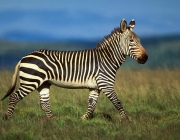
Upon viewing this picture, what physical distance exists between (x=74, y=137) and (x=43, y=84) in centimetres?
324

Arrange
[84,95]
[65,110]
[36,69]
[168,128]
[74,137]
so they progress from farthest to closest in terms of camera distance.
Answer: [84,95] → [65,110] → [36,69] → [168,128] → [74,137]

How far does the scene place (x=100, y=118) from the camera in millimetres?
10383

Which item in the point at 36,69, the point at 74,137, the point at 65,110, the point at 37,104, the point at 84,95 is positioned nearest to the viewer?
the point at 74,137

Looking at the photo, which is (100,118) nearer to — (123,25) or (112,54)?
(112,54)

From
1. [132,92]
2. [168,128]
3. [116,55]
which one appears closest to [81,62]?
[116,55]

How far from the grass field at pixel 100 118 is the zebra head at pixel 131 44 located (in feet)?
4.85

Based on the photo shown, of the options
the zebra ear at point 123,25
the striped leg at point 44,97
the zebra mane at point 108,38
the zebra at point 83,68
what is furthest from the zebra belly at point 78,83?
the zebra ear at point 123,25

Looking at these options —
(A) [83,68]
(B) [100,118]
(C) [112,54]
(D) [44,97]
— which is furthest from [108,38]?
(D) [44,97]

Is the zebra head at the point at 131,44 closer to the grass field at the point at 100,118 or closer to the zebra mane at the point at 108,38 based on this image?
the zebra mane at the point at 108,38

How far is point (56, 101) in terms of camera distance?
44.2ft

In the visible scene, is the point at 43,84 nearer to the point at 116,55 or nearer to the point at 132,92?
the point at 116,55

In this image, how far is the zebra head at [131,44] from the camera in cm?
1051

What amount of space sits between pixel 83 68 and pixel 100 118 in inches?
50.1

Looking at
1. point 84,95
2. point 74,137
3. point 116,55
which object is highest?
point 116,55
